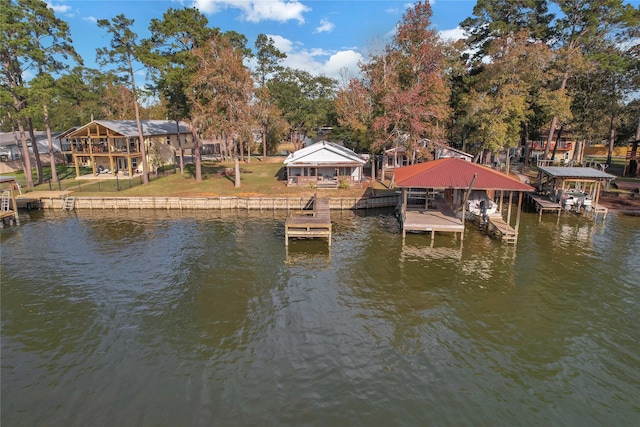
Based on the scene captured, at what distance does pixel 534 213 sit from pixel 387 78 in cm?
2035

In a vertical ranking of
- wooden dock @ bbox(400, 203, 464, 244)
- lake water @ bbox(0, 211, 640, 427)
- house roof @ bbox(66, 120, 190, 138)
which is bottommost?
lake water @ bbox(0, 211, 640, 427)

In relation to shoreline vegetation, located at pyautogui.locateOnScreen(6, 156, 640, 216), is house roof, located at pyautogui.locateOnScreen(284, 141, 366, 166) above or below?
above

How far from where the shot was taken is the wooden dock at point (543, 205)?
113 ft

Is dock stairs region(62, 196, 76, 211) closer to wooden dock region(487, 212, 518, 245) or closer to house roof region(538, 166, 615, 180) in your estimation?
wooden dock region(487, 212, 518, 245)

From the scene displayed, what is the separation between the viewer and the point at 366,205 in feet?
126

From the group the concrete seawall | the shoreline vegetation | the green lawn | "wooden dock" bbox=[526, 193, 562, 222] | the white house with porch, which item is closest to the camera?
"wooden dock" bbox=[526, 193, 562, 222]

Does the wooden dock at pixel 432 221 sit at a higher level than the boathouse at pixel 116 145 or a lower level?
lower

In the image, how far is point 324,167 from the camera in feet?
144

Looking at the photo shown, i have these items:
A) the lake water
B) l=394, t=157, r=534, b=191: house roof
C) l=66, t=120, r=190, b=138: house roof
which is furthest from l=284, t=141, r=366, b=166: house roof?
l=66, t=120, r=190, b=138: house roof

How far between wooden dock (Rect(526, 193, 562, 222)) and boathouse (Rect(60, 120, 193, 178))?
41.5m

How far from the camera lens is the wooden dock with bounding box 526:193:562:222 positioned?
3450 centimetres

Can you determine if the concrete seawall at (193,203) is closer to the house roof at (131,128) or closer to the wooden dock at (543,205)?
the house roof at (131,128)

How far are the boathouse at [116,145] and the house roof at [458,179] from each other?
3324 centimetres

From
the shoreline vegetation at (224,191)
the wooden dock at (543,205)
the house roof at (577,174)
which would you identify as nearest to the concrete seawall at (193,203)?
the shoreline vegetation at (224,191)
